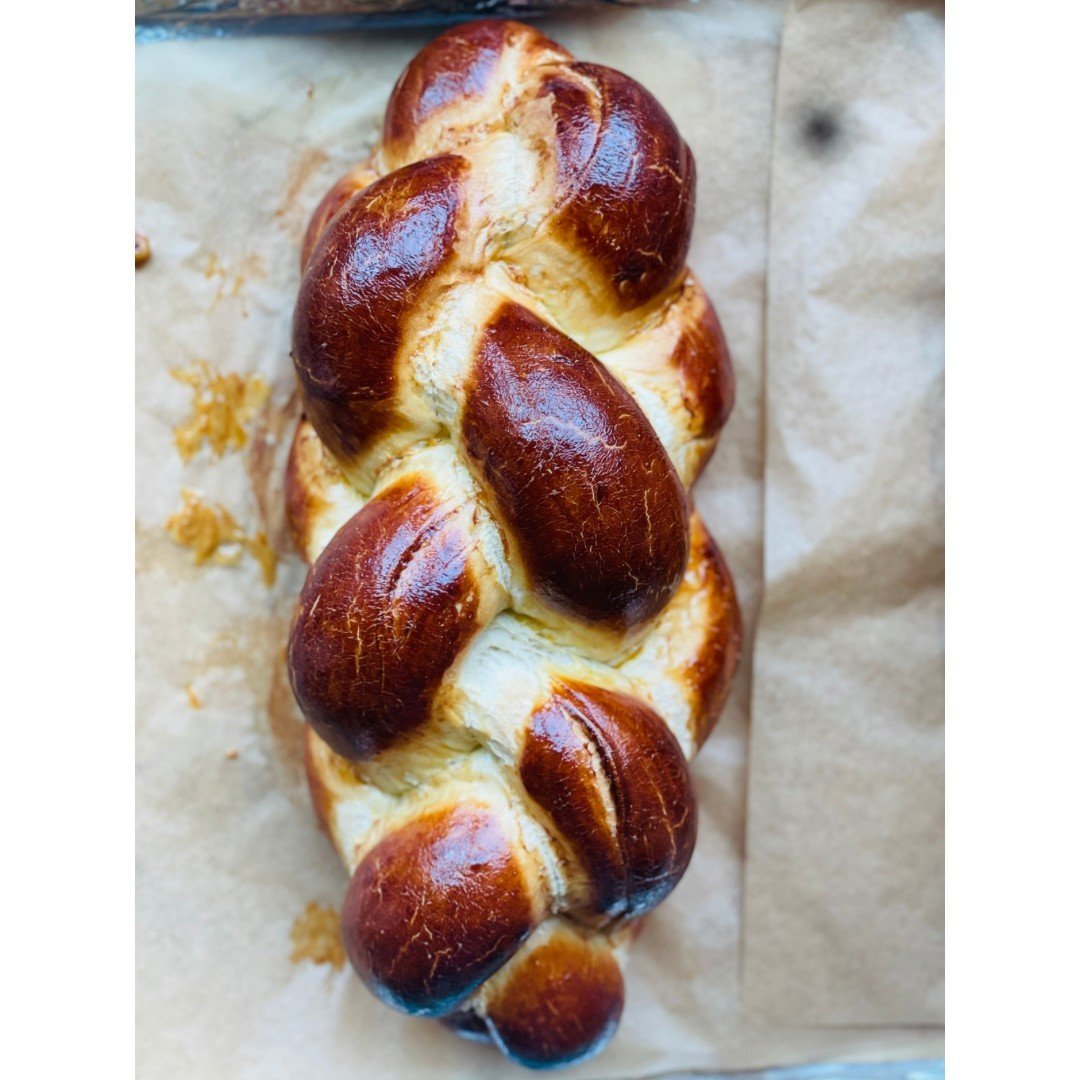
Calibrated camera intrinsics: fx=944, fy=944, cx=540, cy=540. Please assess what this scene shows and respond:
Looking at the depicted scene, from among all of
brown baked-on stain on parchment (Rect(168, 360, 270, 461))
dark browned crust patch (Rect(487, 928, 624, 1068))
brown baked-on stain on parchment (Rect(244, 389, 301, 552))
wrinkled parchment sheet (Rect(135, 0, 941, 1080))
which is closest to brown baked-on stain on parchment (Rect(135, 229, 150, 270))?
wrinkled parchment sheet (Rect(135, 0, 941, 1080))

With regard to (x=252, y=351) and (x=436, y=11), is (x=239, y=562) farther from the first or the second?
(x=436, y=11)

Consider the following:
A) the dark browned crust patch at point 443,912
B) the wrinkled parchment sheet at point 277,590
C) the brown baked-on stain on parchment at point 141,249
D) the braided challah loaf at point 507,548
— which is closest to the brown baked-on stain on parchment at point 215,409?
the wrinkled parchment sheet at point 277,590

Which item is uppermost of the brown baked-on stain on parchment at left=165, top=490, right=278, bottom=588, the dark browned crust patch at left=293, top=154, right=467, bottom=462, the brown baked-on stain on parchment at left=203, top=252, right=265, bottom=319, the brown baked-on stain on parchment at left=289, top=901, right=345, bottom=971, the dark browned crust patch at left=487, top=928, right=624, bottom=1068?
the dark browned crust patch at left=293, top=154, right=467, bottom=462

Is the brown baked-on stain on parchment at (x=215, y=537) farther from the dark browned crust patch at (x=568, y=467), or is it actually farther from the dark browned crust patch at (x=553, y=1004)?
the dark browned crust patch at (x=553, y=1004)

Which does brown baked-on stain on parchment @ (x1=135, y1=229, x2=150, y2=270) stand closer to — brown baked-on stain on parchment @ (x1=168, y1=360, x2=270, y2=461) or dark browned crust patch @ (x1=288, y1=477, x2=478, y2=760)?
brown baked-on stain on parchment @ (x1=168, y1=360, x2=270, y2=461)

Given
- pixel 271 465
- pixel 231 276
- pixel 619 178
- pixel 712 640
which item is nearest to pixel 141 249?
pixel 231 276

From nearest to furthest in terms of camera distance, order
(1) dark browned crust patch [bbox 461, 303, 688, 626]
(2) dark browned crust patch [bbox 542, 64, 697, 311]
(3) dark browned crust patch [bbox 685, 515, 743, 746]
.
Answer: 1. (1) dark browned crust patch [bbox 461, 303, 688, 626]
2. (2) dark browned crust patch [bbox 542, 64, 697, 311]
3. (3) dark browned crust patch [bbox 685, 515, 743, 746]

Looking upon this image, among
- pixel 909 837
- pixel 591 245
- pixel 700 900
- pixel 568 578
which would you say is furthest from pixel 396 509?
pixel 909 837
